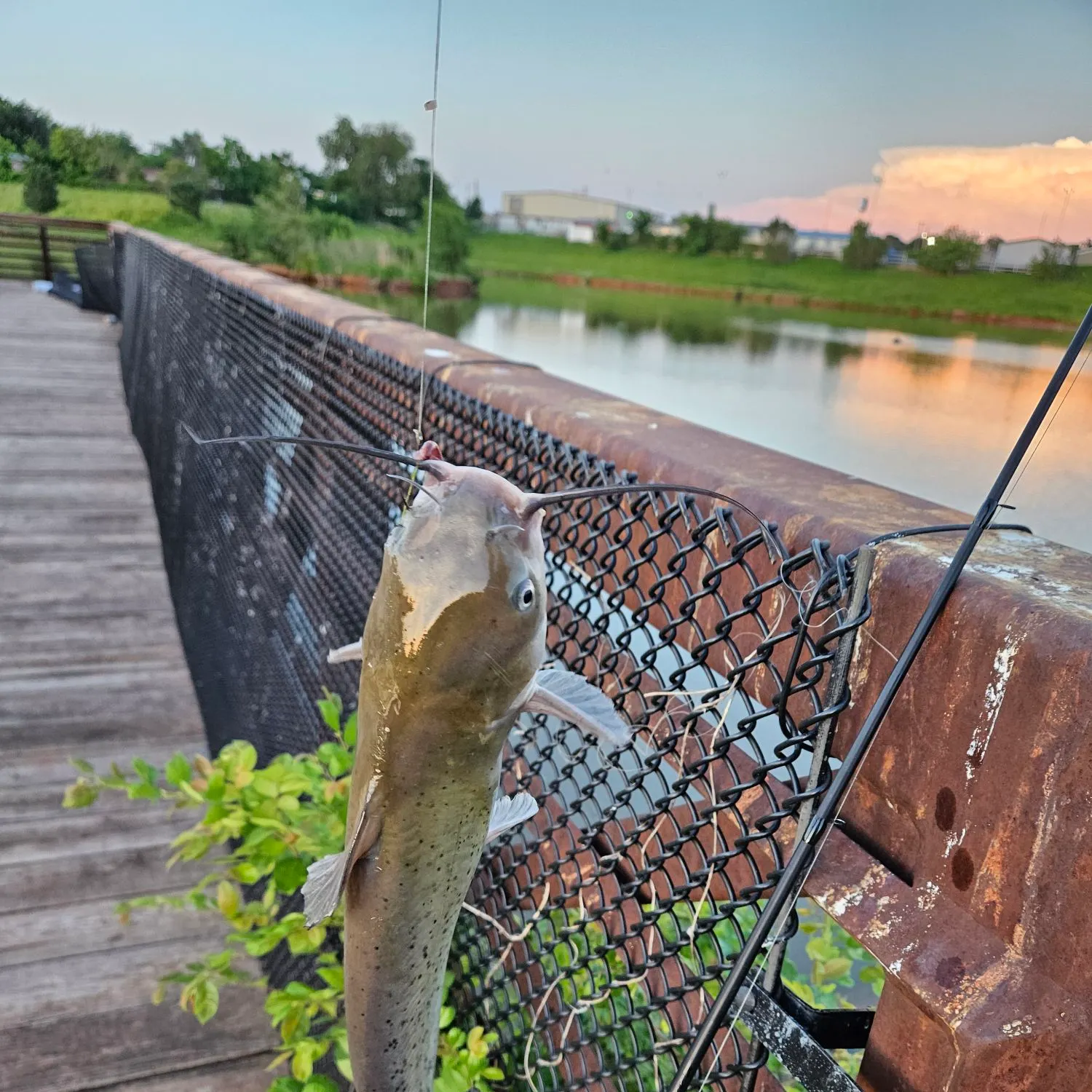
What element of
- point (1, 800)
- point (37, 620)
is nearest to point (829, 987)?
point (1, 800)

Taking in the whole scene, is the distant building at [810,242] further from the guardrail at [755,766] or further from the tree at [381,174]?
the guardrail at [755,766]

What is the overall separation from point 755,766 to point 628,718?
8.6 inches

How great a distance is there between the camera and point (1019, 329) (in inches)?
42.0

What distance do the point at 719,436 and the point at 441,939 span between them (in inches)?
31.8

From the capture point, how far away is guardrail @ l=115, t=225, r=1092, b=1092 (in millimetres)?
557

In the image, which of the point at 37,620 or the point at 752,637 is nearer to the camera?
the point at 752,637

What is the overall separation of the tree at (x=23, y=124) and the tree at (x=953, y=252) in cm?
524

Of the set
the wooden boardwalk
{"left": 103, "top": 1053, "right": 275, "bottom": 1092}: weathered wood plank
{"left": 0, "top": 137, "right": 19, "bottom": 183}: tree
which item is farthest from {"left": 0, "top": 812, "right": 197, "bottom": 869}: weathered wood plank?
{"left": 0, "top": 137, "right": 19, "bottom": 183}: tree

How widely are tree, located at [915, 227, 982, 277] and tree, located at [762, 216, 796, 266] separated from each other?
7415 millimetres

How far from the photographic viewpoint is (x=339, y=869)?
76cm

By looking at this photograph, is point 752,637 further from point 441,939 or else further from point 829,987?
point 829,987

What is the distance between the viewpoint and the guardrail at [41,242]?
10836 millimetres

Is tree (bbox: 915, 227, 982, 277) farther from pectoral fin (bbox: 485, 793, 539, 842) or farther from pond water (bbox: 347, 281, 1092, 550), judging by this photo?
pectoral fin (bbox: 485, 793, 539, 842)

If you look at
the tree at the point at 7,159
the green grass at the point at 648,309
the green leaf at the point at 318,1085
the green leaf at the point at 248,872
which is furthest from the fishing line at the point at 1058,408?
the green grass at the point at 648,309
